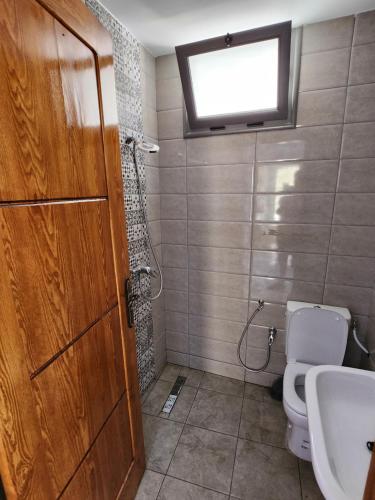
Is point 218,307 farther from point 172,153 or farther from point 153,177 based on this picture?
point 172,153

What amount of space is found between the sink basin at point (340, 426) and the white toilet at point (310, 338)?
301 mm

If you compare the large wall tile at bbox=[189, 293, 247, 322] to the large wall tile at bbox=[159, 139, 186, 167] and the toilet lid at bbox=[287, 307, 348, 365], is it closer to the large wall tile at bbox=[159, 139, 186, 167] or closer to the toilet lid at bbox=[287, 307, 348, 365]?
the toilet lid at bbox=[287, 307, 348, 365]

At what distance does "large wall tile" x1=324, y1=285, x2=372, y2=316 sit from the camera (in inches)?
62.6

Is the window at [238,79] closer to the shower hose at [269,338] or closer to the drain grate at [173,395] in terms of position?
the shower hose at [269,338]

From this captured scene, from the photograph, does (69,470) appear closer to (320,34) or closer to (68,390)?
(68,390)

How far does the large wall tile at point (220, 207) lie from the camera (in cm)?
175

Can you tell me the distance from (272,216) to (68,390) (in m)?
1.46

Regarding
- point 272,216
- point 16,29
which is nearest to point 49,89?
point 16,29

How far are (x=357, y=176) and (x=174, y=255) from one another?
131cm

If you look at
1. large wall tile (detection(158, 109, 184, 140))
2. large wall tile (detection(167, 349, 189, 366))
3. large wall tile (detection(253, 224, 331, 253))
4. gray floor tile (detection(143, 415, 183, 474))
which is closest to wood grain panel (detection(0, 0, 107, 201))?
large wall tile (detection(158, 109, 184, 140))

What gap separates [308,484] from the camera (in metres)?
1.33

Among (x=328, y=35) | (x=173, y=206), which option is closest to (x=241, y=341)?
(x=173, y=206)

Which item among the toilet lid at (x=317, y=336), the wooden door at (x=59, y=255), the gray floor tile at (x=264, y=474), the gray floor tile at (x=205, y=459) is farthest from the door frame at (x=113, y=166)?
the toilet lid at (x=317, y=336)

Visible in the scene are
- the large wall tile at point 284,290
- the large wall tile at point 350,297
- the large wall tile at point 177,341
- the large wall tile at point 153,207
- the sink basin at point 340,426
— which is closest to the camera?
the sink basin at point 340,426
